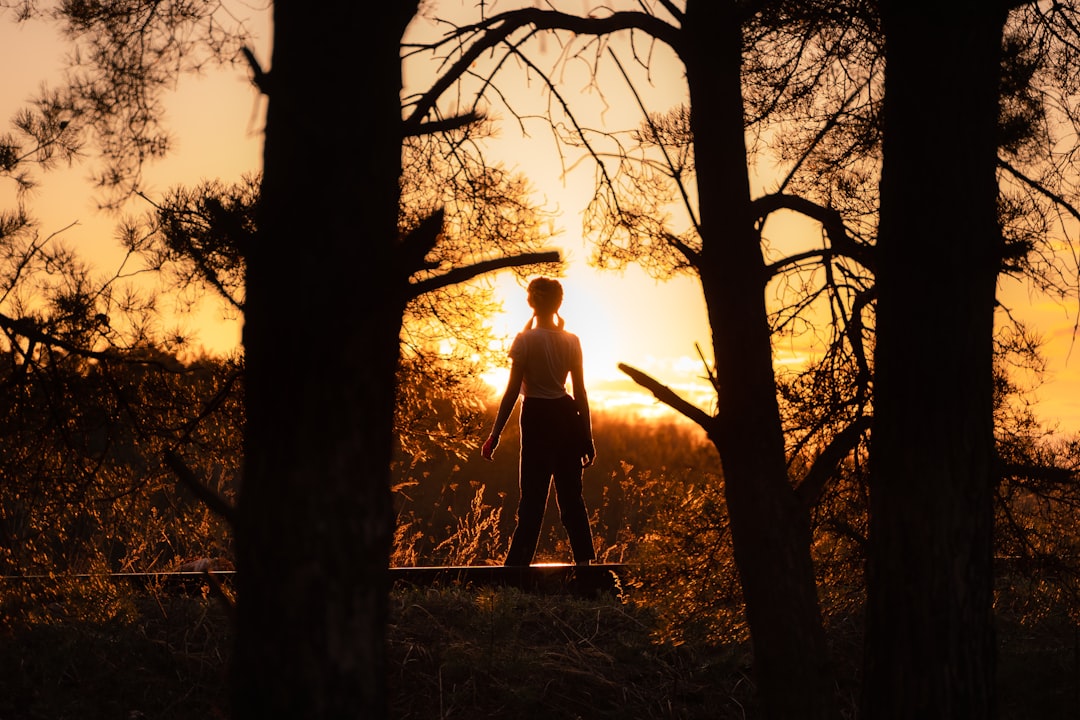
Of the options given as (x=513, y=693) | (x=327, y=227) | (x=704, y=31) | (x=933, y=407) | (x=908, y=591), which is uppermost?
(x=704, y=31)

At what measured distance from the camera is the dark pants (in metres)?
7.64

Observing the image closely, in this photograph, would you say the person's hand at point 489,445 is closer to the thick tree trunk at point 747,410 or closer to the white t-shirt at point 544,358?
the white t-shirt at point 544,358

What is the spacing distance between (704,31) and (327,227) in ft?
8.25

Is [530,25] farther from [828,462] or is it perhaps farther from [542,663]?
[542,663]

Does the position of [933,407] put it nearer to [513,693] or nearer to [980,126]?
[980,126]

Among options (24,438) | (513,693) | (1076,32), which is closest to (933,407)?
(1076,32)

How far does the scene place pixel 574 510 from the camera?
7691mm

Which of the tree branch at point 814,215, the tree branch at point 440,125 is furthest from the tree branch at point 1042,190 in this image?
the tree branch at point 440,125

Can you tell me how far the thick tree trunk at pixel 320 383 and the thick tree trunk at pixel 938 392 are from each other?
183 cm

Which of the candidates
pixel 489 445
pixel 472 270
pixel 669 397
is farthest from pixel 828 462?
pixel 489 445

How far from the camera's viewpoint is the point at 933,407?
11.6 ft

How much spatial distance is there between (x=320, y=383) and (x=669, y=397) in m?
2.02

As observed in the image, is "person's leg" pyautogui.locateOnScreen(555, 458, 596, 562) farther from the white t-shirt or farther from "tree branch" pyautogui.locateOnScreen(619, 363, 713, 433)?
"tree branch" pyautogui.locateOnScreen(619, 363, 713, 433)

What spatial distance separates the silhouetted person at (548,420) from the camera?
7.57m
